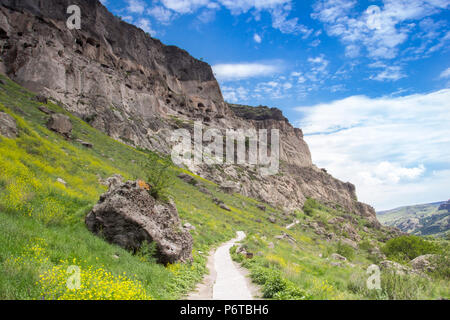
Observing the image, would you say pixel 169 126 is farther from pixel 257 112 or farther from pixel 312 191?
pixel 257 112

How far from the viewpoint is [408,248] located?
35.4 m

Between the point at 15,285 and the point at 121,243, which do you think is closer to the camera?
the point at 15,285

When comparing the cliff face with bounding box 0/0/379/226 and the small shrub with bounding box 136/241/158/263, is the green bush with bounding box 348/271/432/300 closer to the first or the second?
the small shrub with bounding box 136/241/158/263

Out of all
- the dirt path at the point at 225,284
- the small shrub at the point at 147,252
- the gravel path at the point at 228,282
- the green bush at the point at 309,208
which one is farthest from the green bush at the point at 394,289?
the green bush at the point at 309,208

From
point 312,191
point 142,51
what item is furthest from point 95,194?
point 312,191

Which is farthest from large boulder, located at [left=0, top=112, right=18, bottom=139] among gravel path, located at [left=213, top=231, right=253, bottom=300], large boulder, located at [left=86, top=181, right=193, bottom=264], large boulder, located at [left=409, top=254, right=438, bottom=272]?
large boulder, located at [left=409, top=254, right=438, bottom=272]

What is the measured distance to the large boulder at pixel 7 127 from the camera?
Answer: 15492mm

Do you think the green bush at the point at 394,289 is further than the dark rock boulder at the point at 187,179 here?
No

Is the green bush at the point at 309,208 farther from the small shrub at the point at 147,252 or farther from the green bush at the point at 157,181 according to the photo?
the small shrub at the point at 147,252

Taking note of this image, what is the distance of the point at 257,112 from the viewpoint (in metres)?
168

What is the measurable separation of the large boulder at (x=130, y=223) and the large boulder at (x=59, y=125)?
23542 mm

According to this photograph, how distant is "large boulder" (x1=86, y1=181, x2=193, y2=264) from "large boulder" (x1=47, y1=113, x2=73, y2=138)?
23542 mm

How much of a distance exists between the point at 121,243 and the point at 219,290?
13.7ft

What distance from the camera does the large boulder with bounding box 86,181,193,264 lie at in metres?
9.37
